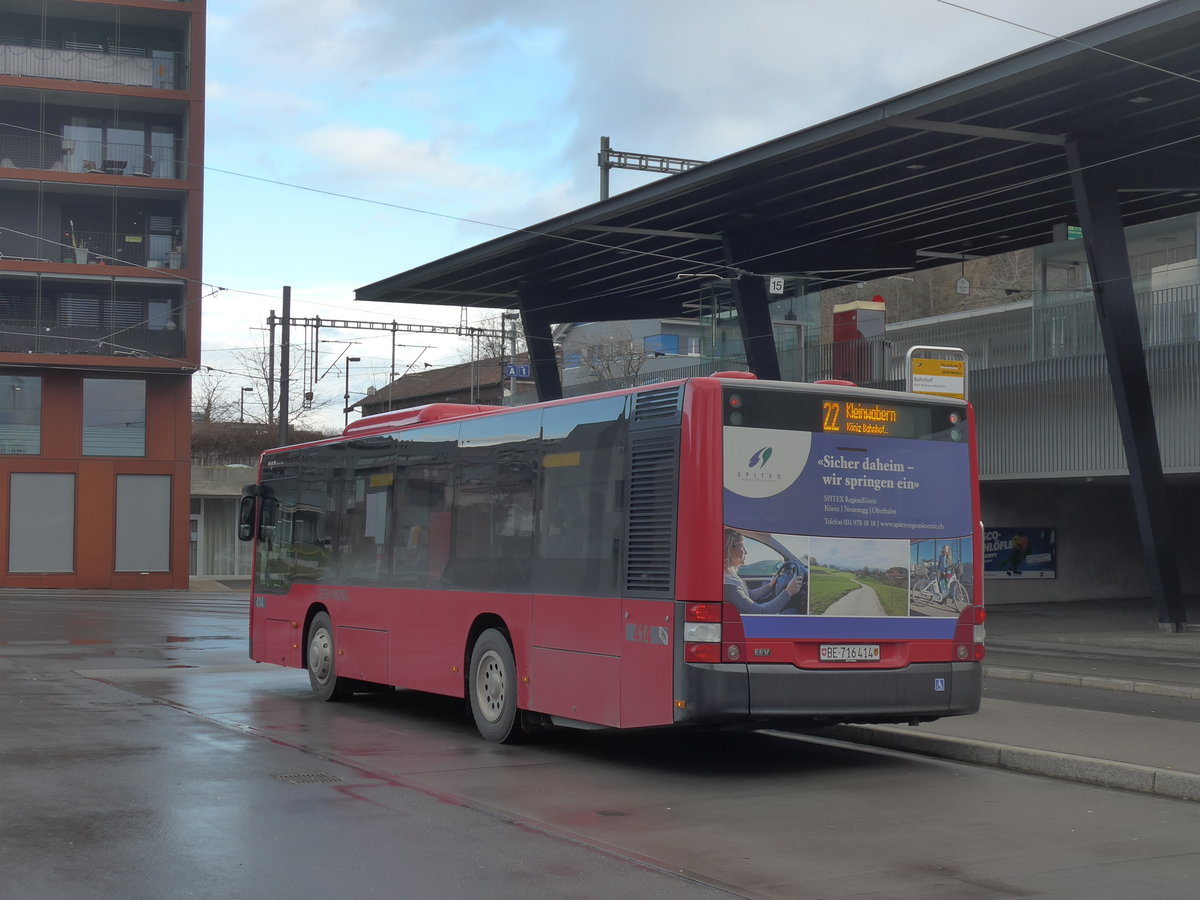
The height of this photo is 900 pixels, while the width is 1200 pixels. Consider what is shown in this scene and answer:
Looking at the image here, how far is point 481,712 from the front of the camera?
1179cm

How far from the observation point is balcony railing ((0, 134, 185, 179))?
161 feet

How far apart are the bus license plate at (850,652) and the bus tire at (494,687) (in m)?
2.72

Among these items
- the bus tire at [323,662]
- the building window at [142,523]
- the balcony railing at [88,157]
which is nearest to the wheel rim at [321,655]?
the bus tire at [323,662]

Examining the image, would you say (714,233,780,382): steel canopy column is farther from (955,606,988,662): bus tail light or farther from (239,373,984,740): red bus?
(955,606,988,662): bus tail light

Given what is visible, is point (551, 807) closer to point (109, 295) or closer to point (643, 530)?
point (643, 530)

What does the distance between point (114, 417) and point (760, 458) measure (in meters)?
43.5

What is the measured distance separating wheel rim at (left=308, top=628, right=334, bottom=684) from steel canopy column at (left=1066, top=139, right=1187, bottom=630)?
663 inches

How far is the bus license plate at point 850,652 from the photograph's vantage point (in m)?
9.80

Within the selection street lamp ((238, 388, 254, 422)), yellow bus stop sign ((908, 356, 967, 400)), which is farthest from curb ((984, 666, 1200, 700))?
street lamp ((238, 388, 254, 422))

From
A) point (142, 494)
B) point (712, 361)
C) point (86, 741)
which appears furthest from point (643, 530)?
point (142, 494)

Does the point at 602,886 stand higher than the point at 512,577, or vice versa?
the point at 512,577

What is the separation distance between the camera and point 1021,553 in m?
36.0

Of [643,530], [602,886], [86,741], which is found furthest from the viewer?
[86,741]

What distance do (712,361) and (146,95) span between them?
24178 mm
